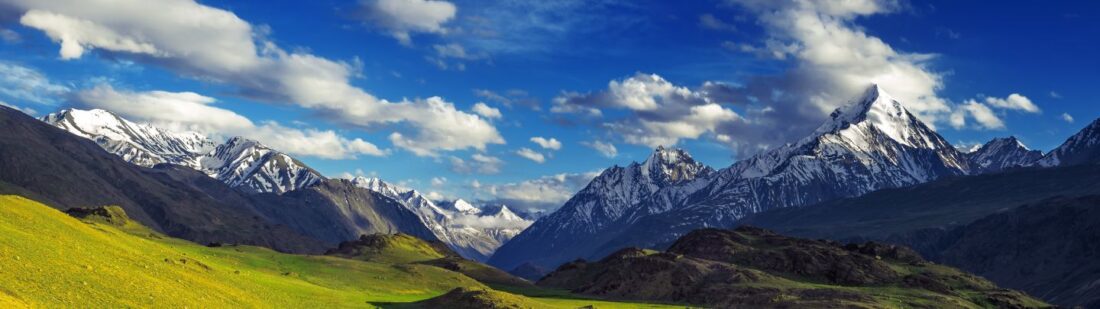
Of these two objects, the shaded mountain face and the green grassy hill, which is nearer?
the green grassy hill

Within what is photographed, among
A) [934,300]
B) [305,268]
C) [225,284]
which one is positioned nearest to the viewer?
[225,284]

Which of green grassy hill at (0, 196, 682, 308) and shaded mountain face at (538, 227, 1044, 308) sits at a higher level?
shaded mountain face at (538, 227, 1044, 308)

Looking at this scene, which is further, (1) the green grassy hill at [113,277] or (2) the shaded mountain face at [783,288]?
(2) the shaded mountain face at [783,288]

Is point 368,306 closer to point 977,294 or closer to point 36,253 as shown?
point 36,253

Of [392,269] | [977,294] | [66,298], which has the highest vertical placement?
[977,294]

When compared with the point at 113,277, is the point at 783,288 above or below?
above

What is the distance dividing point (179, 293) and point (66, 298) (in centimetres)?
1160

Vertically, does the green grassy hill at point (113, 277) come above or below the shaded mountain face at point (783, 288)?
below

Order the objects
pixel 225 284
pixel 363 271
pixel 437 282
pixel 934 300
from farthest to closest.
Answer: pixel 934 300
pixel 437 282
pixel 363 271
pixel 225 284

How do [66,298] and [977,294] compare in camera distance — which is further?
[977,294]

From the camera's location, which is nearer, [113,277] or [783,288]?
[113,277]

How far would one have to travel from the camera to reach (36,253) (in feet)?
202

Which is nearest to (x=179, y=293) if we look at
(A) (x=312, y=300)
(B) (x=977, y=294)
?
(A) (x=312, y=300)

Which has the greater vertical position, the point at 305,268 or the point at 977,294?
the point at 977,294
